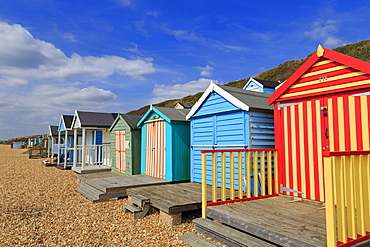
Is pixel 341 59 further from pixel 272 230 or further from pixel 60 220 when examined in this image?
pixel 60 220

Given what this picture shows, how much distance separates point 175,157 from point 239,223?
491cm

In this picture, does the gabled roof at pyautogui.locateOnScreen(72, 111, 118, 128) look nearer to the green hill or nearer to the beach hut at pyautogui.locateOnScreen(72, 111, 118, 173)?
→ the beach hut at pyautogui.locateOnScreen(72, 111, 118, 173)

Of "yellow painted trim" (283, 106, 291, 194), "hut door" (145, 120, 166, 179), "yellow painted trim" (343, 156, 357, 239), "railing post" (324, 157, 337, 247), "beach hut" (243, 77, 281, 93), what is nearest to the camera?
"railing post" (324, 157, 337, 247)

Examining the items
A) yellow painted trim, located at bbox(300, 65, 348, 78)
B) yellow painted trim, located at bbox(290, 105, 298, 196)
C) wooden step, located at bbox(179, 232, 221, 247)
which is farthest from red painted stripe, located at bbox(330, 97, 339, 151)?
wooden step, located at bbox(179, 232, 221, 247)

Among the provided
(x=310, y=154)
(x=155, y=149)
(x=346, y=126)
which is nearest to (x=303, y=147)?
(x=310, y=154)

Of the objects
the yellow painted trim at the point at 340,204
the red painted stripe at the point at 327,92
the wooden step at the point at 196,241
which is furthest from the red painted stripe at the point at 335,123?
the wooden step at the point at 196,241

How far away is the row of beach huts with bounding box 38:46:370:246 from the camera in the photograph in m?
3.12

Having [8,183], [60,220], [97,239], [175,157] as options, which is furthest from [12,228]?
[8,183]

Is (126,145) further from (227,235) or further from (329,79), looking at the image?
(329,79)

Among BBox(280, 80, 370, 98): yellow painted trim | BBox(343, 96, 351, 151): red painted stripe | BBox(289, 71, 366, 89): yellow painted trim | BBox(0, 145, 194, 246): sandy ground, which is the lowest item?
BBox(0, 145, 194, 246): sandy ground

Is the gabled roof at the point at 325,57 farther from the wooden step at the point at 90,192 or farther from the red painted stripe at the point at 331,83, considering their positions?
the wooden step at the point at 90,192

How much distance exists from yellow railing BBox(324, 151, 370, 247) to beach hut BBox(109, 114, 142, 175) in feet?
29.0

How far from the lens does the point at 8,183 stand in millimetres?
11047

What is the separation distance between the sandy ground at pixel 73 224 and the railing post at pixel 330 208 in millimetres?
2509
